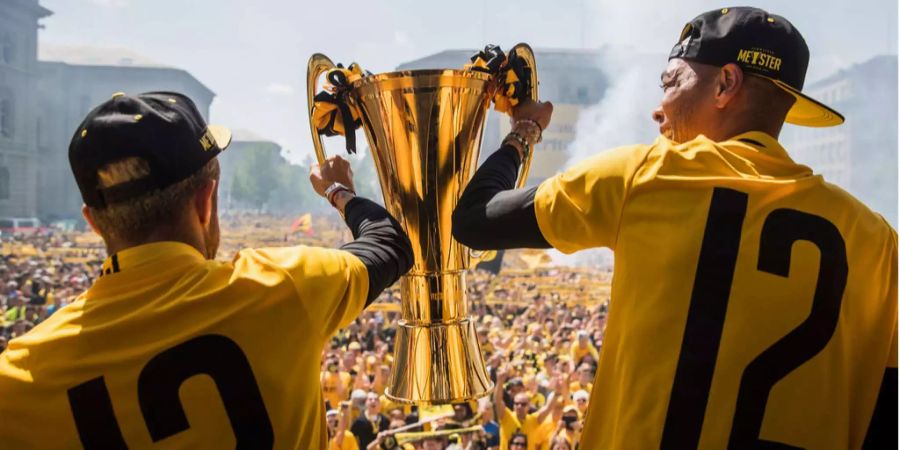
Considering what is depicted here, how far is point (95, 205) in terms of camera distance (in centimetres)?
148

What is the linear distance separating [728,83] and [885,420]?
32.6 inches

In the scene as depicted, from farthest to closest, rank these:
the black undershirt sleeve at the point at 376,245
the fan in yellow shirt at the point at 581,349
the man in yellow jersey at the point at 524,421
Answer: the fan in yellow shirt at the point at 581,349, the man in yellow jersey at the point at 524,421, the black undershirt sleeve at the point at 376,245

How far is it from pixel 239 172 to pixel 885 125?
124 ft

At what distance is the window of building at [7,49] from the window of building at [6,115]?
81.5 inches

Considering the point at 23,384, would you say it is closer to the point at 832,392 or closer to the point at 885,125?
the point at 832,392

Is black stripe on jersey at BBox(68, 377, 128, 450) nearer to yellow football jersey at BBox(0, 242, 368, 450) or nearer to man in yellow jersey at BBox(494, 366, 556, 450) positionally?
yellow football jersey at BBox(0, 242, 368, 450)

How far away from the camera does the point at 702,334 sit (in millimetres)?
1477

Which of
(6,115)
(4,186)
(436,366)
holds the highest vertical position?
(6,115)

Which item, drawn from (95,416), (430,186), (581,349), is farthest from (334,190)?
(581,349)

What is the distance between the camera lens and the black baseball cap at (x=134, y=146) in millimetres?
1446

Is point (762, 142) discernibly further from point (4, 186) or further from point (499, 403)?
point (4, 186)

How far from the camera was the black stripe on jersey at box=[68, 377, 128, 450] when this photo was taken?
52.3 inches

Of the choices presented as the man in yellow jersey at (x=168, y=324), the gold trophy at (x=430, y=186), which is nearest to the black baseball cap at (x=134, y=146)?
the man in yellow jersey at (x=168, y=324)

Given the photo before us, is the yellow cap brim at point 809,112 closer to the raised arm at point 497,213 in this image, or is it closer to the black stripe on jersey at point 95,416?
the raised arm at point 497,213
